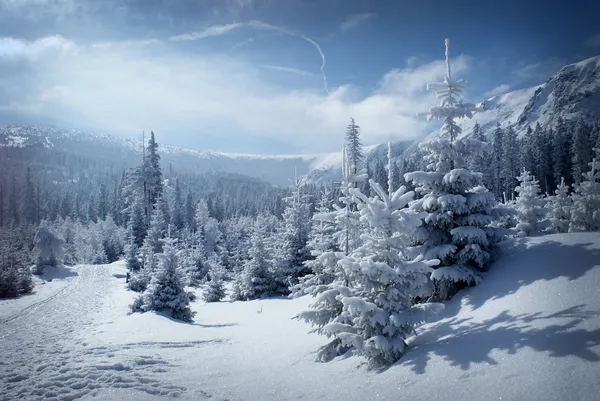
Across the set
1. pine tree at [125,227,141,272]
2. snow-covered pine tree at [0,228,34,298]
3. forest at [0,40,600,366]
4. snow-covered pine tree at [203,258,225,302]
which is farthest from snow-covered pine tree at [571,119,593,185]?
snow-covered pine tree at [0,228,34,298]

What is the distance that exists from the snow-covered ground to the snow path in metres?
0.04

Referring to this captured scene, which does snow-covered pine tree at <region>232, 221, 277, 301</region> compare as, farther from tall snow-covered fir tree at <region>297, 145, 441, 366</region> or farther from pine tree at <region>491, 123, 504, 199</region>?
pine tree at <region>491, 123, 504, 199</region>

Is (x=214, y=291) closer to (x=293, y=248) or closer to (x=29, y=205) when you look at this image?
(x=293, y=248)

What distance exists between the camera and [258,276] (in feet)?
91.3

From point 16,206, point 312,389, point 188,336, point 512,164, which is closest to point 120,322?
point 188,336

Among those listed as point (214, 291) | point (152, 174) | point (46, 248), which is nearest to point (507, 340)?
point (214, 291)

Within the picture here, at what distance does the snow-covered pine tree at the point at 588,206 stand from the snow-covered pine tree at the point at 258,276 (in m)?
20.5

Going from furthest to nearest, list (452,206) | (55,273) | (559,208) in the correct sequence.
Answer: (55,273)
(559,208)
(452,206)

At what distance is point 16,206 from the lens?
271ft

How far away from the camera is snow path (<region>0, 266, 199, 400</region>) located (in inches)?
324

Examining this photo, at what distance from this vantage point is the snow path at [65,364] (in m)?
8.23

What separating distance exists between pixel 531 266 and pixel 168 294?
17.8 meters

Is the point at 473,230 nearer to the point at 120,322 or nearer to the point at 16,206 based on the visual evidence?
the point at 120,322

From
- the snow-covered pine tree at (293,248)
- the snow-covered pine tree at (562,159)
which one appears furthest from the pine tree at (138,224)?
the snow-covered pine tree at (562,159)
